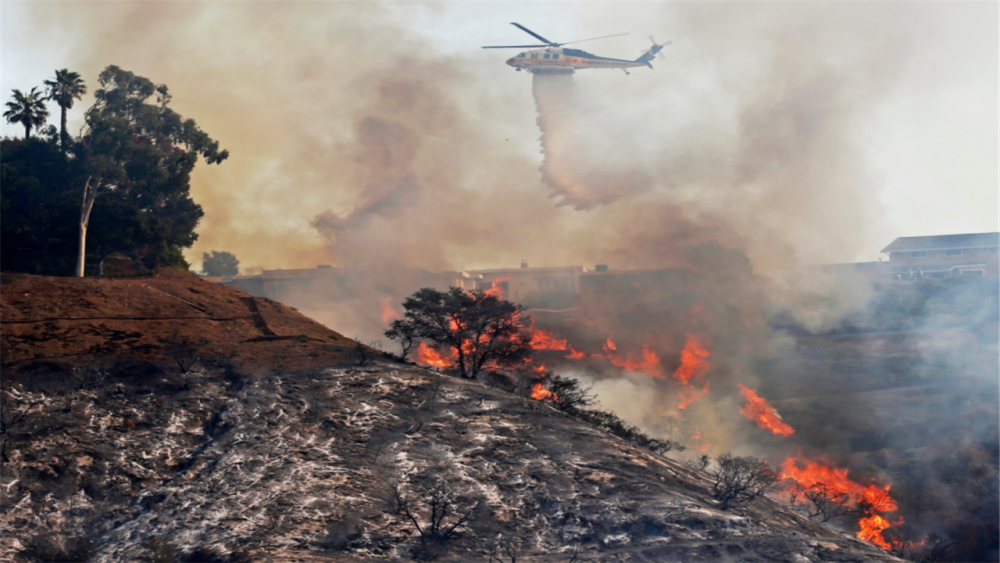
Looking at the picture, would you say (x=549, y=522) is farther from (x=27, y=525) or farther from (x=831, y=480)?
(x=831, y=480)

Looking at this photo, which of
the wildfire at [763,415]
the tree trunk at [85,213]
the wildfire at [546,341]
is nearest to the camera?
the tree trunk at [85,213]

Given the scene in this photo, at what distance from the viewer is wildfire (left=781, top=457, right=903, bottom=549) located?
44344 mm

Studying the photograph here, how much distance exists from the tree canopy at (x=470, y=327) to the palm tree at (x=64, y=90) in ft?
99.9

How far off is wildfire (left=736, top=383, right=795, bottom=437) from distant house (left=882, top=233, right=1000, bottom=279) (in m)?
51.5

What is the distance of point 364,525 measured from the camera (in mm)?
21297

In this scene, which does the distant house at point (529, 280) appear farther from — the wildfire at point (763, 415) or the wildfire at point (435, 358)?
the wildfire at point (763, 415)

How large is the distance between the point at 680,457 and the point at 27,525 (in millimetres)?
48978

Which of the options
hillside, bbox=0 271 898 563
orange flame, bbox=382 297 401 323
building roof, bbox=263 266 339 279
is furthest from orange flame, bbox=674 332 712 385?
building roof, bbox=263 266 339 279

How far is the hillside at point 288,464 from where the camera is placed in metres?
20.4

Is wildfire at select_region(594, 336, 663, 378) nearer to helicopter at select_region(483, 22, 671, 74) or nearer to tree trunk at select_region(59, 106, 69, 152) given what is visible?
helicopter at select_region(483, 22, 671, 74)

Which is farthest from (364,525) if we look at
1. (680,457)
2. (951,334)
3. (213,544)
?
(951,334)

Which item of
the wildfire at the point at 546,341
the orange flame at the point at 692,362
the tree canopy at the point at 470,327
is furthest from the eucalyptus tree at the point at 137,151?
the orange flame at the point at 692,362

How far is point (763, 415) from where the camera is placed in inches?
2410

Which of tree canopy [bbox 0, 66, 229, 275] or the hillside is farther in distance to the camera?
tree canopy [bbox 0, 66, 229, 275]
